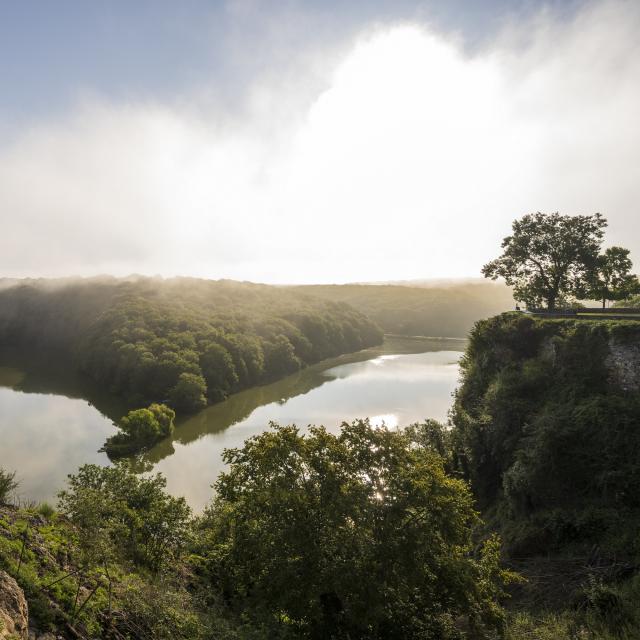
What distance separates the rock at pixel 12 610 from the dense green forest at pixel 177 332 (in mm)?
44898

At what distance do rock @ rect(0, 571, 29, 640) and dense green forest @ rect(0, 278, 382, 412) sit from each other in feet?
147

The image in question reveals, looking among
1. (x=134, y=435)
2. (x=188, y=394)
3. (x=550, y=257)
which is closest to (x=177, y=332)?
(x=188, y=394)

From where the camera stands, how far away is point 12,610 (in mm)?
7102

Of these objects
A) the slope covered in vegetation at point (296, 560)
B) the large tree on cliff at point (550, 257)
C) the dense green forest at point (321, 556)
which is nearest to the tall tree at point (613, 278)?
the large tree on cliff at point (550, 257)

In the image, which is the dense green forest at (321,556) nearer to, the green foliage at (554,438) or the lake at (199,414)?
the green foliage at (554,438)

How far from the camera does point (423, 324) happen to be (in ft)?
495

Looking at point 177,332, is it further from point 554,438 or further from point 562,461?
point 562,461

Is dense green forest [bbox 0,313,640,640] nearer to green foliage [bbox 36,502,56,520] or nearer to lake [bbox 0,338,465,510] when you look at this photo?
green foliage [bbox 36,502,56,520]

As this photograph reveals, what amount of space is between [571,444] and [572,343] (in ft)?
24.5

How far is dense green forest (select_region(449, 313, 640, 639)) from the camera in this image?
13992mm

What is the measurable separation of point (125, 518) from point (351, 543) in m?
8.45

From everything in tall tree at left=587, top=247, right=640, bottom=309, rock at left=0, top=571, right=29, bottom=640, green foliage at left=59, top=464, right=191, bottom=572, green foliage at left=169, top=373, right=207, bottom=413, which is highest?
tall tree at left=587, top=247, right=640, bottom=309

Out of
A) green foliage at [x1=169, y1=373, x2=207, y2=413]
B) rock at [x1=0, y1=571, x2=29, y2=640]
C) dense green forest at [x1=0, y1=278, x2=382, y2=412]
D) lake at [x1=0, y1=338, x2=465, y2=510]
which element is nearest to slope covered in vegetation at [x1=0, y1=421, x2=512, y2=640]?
rock at [x1=0, y1=571, x2=29, y2=640]

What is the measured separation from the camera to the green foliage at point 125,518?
11945 mm
